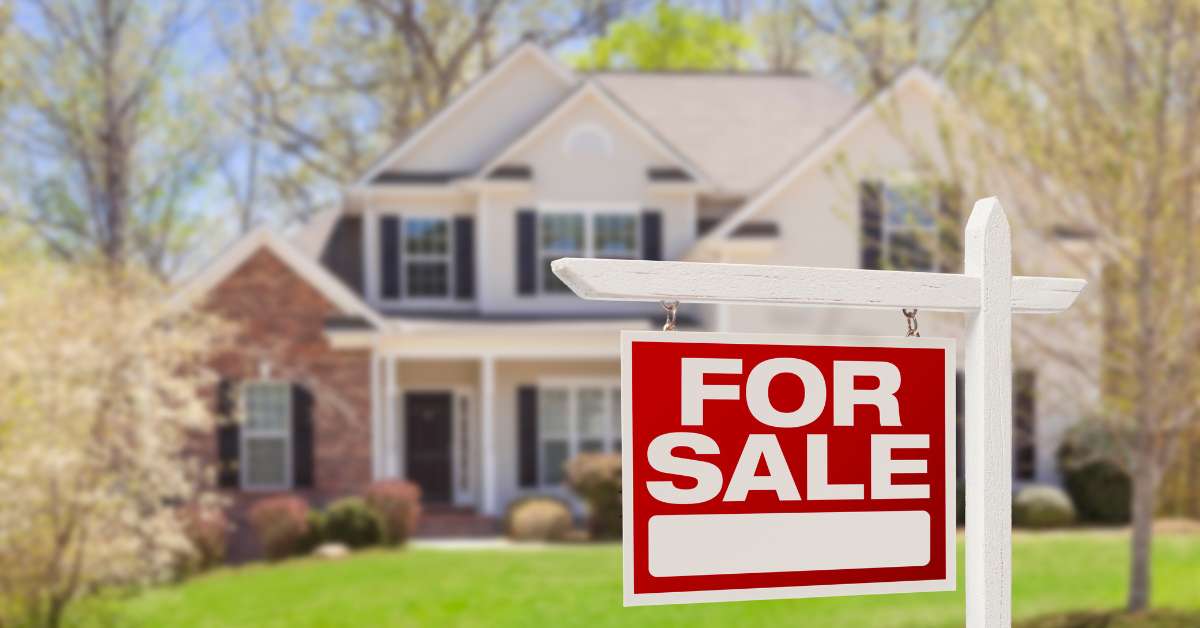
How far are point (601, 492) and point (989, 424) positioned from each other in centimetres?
1503

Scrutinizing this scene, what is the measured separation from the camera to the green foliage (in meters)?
31.8

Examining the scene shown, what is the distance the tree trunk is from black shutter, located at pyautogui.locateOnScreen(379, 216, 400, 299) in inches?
517

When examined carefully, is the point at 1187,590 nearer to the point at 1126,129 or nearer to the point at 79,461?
the point at 1126,129

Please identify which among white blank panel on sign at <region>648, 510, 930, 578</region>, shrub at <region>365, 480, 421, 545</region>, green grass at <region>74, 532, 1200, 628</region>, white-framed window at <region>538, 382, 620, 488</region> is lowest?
green grass at <region>74, 532, 1200, 628</region>

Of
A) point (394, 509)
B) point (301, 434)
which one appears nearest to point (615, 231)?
point (301, 434)

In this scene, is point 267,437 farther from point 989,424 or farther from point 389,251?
point 989,424

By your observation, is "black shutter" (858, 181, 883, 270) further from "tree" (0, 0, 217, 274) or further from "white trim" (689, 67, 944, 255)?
"tree" (0, 0, 217, 274)

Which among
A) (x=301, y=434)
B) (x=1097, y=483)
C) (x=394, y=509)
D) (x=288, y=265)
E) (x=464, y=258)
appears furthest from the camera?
(x=464, y=258)

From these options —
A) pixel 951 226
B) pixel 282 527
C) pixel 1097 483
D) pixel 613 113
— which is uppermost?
pixel 613 113

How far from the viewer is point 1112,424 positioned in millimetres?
11539

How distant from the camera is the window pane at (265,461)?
65.8ft

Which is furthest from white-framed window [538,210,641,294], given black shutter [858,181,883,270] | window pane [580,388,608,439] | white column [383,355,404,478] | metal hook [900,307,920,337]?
metal hook [900,307,920,337]

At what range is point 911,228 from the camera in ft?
39.4

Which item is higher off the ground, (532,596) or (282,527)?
(282,527)
